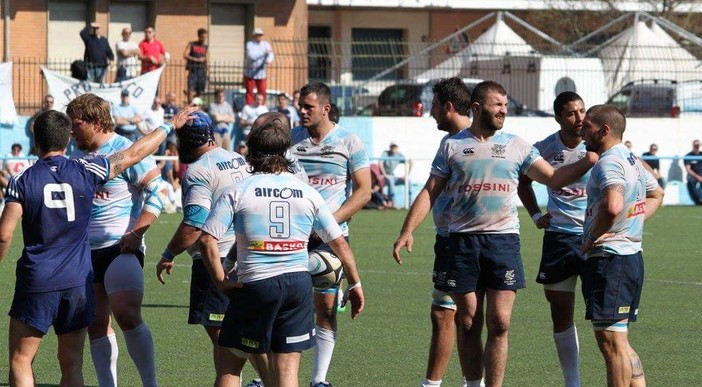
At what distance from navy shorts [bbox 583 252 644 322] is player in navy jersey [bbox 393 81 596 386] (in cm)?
70

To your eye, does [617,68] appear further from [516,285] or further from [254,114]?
[516,285]

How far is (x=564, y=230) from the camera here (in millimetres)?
9078

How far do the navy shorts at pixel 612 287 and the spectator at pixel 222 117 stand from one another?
19.5m

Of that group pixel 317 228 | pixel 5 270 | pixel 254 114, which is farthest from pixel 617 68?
pixel 317 228

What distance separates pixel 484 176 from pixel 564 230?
94cm

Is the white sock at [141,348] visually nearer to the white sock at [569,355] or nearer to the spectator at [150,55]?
the white sock at [569,355]

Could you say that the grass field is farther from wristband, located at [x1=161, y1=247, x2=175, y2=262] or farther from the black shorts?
the black shorts

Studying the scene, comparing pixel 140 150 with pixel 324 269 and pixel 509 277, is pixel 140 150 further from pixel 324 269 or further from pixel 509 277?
pixel 509 277

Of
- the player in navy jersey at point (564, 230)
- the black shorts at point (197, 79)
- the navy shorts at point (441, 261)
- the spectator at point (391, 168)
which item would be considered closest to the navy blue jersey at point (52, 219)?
the navy shorts at point (441, 261)

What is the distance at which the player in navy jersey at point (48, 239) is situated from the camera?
7.16 meters

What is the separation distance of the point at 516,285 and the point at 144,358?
2.45 metres

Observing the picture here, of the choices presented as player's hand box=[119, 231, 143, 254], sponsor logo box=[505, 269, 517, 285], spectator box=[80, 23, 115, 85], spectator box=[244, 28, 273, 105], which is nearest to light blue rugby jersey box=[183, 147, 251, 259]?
player's hand box=[119, 231, 143, 254]

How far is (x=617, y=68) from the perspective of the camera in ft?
113

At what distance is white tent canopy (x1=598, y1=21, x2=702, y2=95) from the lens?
1345 inches
